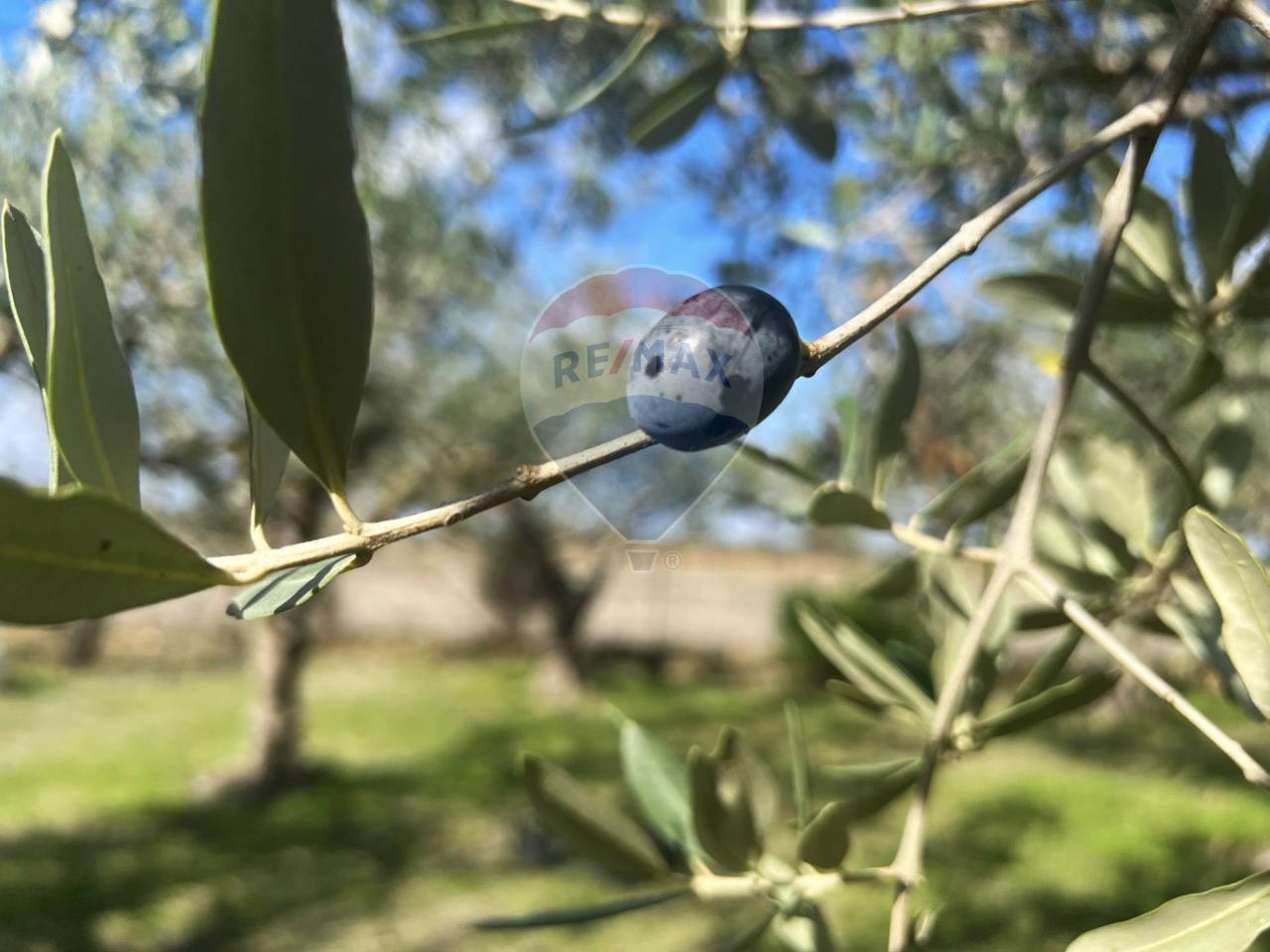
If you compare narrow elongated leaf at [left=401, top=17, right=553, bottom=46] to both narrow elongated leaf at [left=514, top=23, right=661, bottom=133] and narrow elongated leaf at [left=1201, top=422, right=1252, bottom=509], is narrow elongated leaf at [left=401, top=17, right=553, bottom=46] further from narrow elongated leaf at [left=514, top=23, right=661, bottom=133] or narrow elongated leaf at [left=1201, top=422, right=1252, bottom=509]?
narrow elongated leaf at [left=1201, top=422, right=1252, bottom=509]

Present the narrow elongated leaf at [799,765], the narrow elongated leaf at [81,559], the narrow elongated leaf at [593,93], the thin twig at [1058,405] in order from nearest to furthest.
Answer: the narrow elongated leaf at [81,559] < the thin twig at [1058,405] < the narrow elongated leaf at [799,765] < the narrow elongated leaf at [593,93]

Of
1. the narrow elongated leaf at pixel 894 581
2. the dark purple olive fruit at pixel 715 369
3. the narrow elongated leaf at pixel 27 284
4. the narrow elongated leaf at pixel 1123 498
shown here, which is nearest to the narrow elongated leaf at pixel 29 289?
the narrow elongated leaf at pixel 27 284

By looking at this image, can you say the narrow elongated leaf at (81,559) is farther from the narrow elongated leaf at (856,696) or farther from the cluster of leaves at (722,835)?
the narrow elongated leaf at (856,696)

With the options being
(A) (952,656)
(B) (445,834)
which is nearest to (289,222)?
(A) (952,656)

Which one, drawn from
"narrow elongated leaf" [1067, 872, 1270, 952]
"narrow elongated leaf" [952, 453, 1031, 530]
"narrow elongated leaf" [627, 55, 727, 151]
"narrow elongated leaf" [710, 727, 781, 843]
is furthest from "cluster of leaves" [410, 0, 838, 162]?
"narrow elongated leaf" [1067, 872, 1270, 952]

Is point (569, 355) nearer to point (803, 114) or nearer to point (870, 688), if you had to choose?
point (870, 688)

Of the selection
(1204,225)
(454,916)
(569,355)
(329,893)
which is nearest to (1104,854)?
(454,916)
